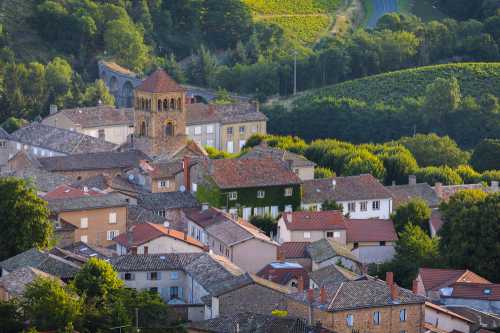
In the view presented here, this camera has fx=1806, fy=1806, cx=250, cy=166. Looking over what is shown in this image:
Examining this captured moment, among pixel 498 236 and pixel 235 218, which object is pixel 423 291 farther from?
pixel 235 218

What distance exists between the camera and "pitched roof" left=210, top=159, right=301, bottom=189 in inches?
3691

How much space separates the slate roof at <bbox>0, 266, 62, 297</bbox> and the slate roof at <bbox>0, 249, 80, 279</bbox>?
3.93 ft

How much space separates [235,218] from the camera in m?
88.8

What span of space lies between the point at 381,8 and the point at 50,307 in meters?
114

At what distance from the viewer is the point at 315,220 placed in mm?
89000

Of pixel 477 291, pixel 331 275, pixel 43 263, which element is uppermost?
pixel 43 263

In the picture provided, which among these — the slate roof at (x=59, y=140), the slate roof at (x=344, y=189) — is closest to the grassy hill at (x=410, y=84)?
the slate roof at (x=59, y=140)

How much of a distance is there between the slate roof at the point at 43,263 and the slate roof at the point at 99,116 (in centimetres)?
4530

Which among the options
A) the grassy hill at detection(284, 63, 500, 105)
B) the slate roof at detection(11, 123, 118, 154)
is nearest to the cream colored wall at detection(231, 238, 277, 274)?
the slate roof at detection(11, 123, 118, 154)

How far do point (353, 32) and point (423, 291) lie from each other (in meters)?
93.3

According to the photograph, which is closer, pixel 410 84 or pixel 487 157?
pixel 487 157

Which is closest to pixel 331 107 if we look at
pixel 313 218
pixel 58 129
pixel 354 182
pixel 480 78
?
pixel 480 78

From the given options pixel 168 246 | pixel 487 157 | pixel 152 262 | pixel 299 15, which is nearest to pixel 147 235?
pixel 168 246

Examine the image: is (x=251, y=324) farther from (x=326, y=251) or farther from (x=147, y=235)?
(x=326, y=251)
